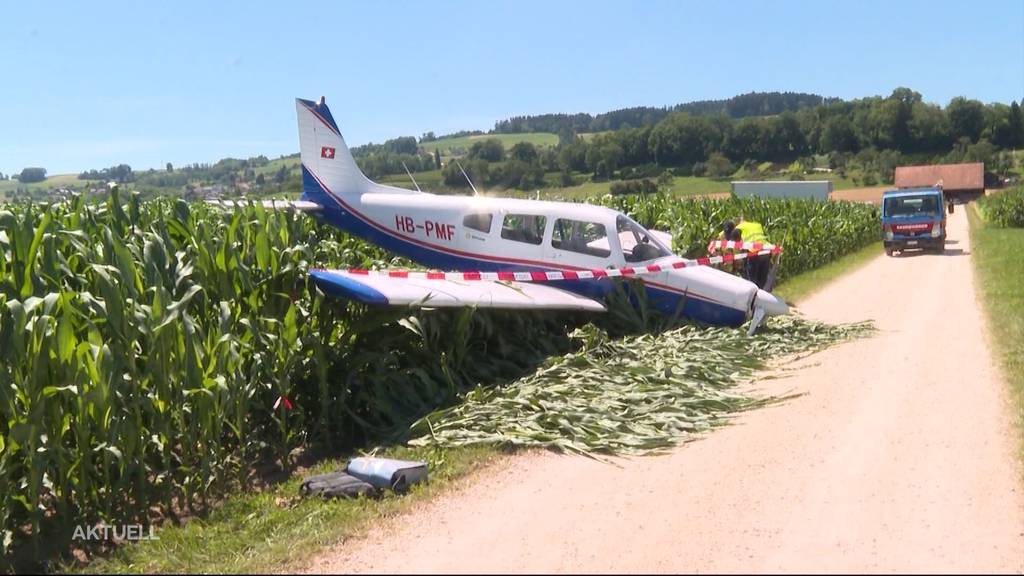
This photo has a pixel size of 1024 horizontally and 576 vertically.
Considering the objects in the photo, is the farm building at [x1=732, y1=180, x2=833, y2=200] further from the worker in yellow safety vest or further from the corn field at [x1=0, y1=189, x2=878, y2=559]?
the corn field at [x1=0, y1=189, x2=878, y2=559]

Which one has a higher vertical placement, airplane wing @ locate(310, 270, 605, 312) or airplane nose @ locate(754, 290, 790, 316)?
airplane wing @ locate(310, 270, 605, 312)

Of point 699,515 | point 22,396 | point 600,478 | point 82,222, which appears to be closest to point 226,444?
point 22,396

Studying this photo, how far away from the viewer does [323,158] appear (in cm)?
1515

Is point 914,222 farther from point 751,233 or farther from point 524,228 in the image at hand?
point 524,228

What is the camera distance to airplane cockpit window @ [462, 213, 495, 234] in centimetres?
1278

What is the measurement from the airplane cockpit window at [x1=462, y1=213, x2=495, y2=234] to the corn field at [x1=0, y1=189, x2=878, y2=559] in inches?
97.7

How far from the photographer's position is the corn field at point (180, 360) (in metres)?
5.65

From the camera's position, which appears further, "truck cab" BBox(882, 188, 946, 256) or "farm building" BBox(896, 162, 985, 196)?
"farm building" BBox(896, 162, 985, 196)

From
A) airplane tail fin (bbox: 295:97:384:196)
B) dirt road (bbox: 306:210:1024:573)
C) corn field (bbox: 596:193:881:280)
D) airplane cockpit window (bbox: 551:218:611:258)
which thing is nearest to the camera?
dirt road (bbox: 306:210:1024:573)

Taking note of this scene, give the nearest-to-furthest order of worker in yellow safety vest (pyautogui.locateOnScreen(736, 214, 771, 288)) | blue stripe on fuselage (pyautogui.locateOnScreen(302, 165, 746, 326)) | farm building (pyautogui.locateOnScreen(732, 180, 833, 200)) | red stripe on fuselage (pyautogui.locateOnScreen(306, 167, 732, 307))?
red stripe on fuselage (pyautogui.locateOnScreen(306, 167, 732, 307))
blue stripe on fuselage (pyautogui.locateOnScreen(302, 165, 746, 326))
worker in yellow safety vest (pyautogui.locateOnScreen(736, 214, 771, 288))
farm building (pyautogui.locateOnScreen(732, 180, 833, 200))

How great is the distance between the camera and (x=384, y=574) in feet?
15.9

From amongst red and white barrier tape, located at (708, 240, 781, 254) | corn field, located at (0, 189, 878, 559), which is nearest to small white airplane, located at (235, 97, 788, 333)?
corn field, located at (0, 189, 878, 559)

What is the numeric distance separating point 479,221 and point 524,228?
0.77 metres

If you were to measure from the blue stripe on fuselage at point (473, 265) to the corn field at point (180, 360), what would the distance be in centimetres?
159
